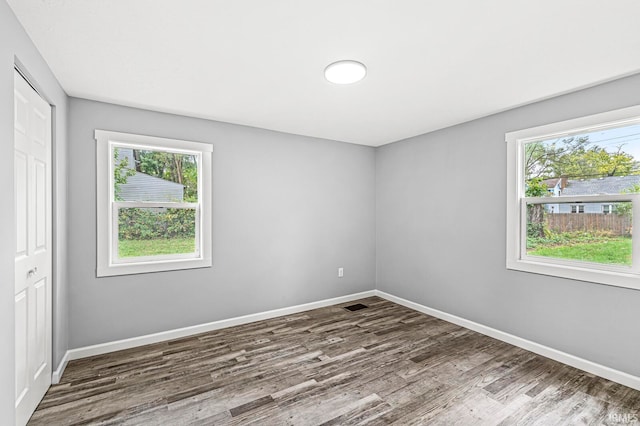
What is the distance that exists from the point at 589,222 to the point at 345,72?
2.58 m

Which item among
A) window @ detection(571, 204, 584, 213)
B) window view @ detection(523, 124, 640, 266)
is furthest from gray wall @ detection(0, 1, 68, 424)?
window @ detection(571, 204, 584, 213)

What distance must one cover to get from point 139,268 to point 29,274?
1.12 m

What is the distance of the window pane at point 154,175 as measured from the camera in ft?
10.2

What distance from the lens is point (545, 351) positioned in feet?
9.46

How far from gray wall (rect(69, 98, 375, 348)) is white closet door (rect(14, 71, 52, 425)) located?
0.53m

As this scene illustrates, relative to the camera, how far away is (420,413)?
2.10 m

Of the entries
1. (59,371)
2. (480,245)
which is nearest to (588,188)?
(480,245)

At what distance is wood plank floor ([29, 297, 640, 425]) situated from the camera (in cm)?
207

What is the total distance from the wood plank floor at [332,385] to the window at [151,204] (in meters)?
0.92

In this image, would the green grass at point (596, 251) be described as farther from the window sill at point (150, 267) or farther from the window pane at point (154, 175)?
the window pane at point (154, 175)

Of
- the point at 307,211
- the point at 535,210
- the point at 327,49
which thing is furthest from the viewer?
the point at 307,211

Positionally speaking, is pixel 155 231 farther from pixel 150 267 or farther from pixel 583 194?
pixel 583 194

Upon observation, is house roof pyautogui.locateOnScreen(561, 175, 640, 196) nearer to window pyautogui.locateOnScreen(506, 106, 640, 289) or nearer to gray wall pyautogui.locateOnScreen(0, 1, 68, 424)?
window pyautogui.locateOnScreen(506, 106, 640, 289)

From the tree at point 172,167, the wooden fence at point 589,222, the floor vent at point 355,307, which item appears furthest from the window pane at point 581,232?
the tree at point 172,167
